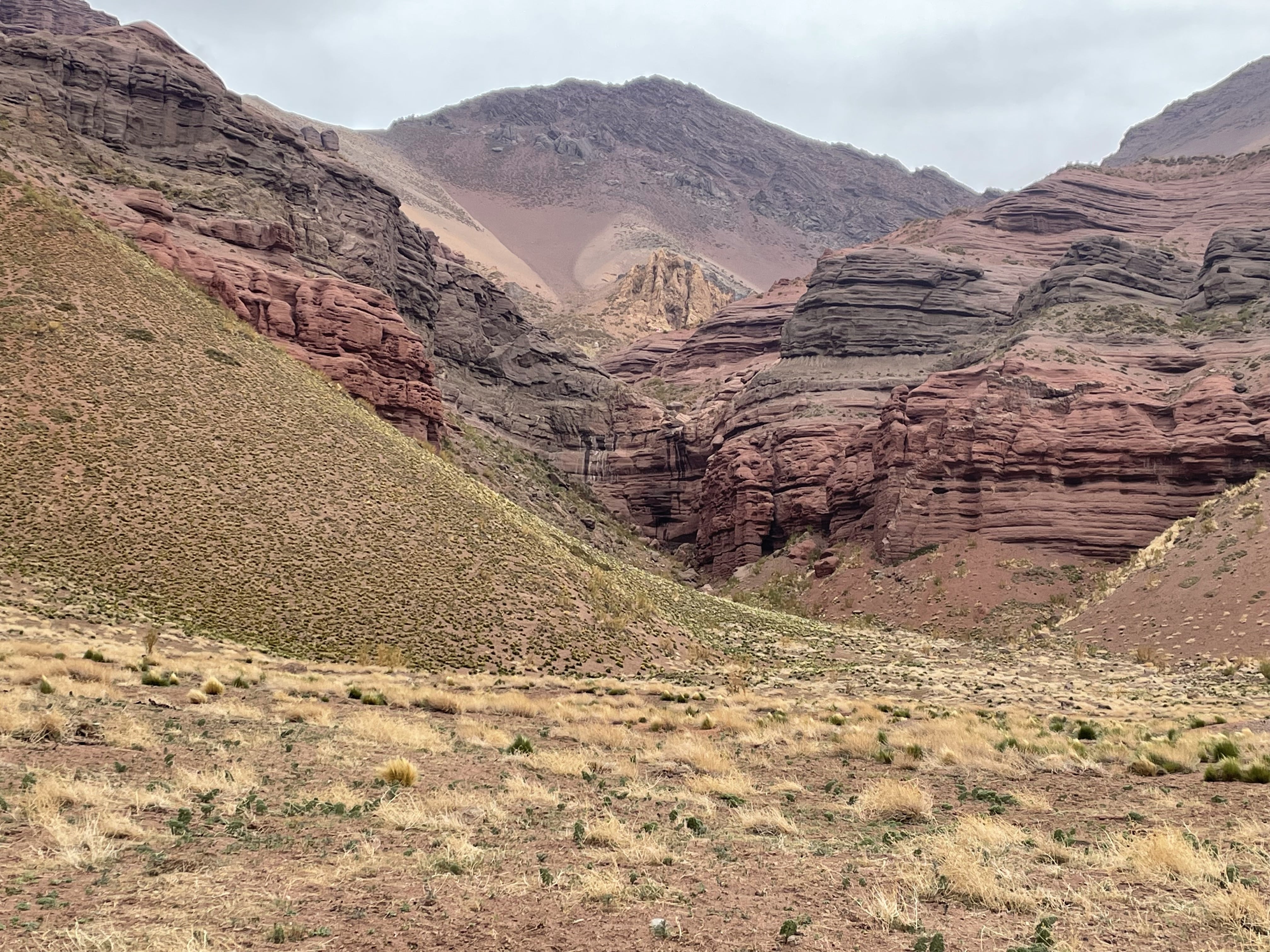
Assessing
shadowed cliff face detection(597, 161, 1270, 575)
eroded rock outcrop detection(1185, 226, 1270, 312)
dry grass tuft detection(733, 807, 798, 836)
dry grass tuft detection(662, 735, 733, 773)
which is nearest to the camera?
dry grass tuft detection(733, 807, 798, 836)

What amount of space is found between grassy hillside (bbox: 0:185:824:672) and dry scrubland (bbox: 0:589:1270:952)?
6971mm

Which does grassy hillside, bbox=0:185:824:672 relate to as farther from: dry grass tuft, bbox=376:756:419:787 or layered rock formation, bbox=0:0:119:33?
layered rock formation, bbox=0:0:119:33

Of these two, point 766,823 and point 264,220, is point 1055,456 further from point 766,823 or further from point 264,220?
point 264,220

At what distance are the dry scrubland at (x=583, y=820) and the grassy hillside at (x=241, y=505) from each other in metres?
6.97

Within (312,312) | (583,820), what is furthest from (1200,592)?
(312,312)

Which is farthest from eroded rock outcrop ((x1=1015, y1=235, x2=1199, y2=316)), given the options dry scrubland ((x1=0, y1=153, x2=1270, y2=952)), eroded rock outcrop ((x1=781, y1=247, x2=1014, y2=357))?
dry scrubland ((x1=0, y1=153, x2=1270, y2=952))

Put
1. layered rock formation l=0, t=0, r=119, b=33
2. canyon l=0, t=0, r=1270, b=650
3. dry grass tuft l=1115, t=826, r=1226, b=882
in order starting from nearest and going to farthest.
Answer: dry grass tuft l=1115, t=826, r=1226, b=882
canyon l=0, t=0, r=1270, b=650
layered rock formation l=0, t=0, r=119, b=33

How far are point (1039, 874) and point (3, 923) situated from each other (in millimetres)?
9190

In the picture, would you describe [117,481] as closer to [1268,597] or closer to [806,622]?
[806,622]

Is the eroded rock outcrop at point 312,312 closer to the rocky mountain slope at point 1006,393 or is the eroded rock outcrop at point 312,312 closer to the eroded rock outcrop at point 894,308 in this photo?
the rocky mountain slope at point 1006,393

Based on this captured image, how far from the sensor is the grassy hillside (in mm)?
29609

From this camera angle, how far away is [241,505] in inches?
1315

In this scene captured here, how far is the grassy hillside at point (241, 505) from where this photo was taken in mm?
29609

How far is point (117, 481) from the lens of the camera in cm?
3209
